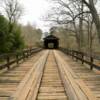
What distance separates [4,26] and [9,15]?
2493cm

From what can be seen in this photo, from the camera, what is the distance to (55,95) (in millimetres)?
6438

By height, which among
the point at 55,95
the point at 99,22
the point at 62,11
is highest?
the point at 62,11

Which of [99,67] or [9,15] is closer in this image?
[99,67]

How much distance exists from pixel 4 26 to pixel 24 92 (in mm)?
24742

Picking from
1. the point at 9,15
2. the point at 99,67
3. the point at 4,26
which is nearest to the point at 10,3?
the point at 9,15

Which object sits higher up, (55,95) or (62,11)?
(62,11)

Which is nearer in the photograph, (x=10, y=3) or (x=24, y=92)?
(x=24, y=92)

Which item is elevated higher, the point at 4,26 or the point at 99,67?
the point at 4,26

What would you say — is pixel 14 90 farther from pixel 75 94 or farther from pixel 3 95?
pixel 75 94

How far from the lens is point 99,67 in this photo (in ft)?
Result: 32.0

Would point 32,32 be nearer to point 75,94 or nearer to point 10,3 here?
point 10,3

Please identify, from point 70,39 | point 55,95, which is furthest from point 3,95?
point 70,39

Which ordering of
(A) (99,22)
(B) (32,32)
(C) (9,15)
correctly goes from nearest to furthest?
(A) (99,22)
(C) (9,15)
(B) (32,32)

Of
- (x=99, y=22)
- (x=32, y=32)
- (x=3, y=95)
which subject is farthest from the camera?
(x=32, y=32)
